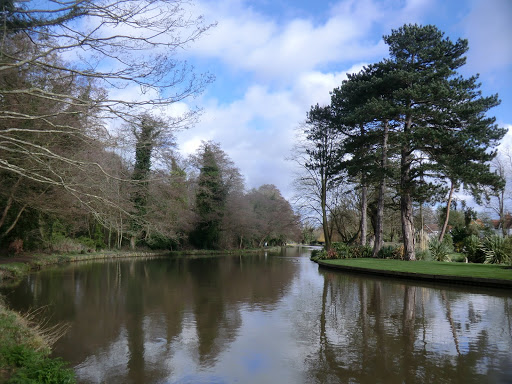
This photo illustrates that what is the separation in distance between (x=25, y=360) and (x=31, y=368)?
1.25 ft

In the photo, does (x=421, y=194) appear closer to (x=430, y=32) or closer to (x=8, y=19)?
(x=430, y=32)

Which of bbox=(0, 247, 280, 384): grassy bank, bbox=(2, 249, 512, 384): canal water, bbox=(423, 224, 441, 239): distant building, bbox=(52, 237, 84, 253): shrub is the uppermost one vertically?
bbox=(423, 224, 441, 239): distant building

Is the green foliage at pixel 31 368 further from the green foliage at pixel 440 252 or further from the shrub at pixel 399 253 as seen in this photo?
the green foliage at pixel 440 252

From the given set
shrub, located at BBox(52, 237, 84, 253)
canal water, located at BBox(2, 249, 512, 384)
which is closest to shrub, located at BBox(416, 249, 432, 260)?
canal water, located at BBox(2, 249, 512, 384)

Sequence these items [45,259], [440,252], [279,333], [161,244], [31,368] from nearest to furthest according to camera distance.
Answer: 1. [31,368]
2. [279,333]
3. [45,259]
4. [440,252]
5. [161,244]

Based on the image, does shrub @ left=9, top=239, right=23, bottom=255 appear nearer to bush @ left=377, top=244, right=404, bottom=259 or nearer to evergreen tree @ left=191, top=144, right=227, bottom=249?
evergreen tree @ left=191, top=144, right=227, bottom=249

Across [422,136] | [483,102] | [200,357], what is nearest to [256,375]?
[200,357]

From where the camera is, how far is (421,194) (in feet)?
69.2

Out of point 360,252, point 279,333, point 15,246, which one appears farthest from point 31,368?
point 360,252

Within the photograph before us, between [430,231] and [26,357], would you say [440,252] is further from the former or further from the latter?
[430,231]

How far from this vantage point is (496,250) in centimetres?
2059

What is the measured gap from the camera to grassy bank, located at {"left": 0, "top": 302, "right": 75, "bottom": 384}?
14.2ft

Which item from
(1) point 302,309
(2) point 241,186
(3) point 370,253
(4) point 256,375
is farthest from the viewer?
(2) point 241,186

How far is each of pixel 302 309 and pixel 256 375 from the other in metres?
5.03
